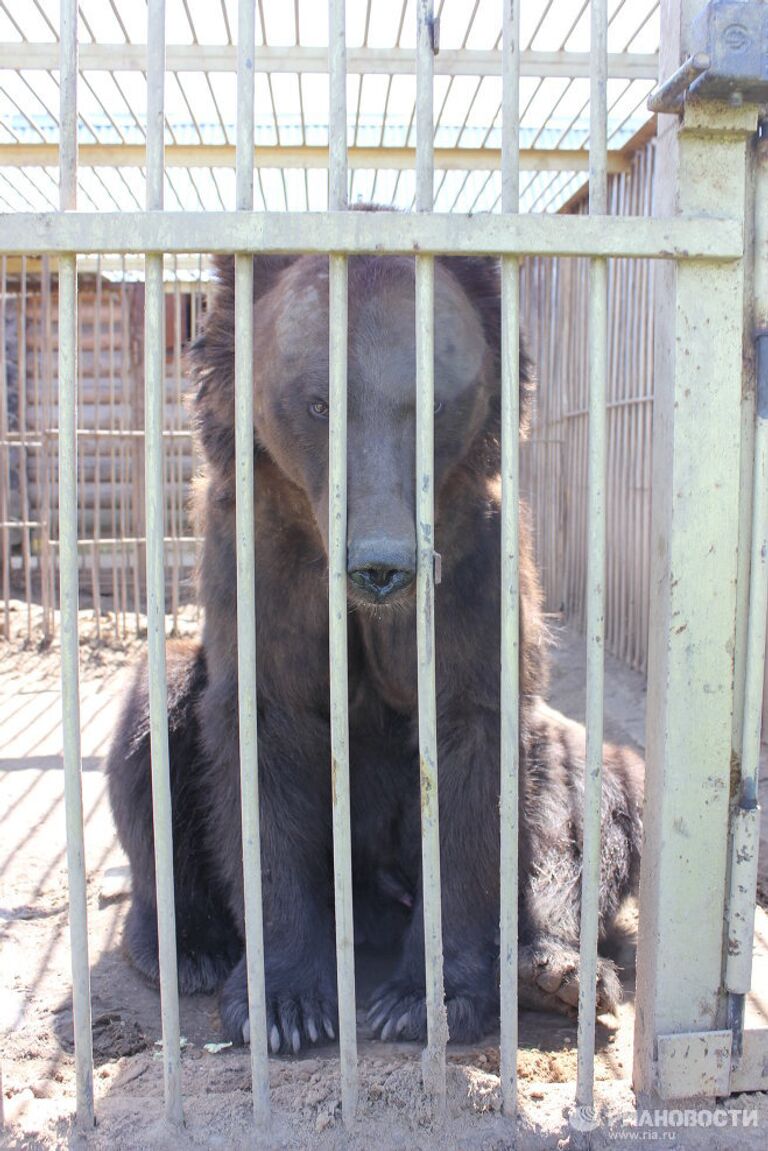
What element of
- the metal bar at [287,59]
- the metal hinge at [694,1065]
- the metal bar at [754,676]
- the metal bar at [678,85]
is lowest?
the metal hinge at [694,1065]

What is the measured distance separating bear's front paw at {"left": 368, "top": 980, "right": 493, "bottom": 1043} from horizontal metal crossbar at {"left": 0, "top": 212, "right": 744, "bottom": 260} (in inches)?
74.3

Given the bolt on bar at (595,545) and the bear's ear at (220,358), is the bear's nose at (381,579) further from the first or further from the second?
the bear's ear at (220,358)

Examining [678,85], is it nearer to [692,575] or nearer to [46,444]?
[692,575]

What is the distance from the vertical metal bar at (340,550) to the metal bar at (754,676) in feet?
2.44

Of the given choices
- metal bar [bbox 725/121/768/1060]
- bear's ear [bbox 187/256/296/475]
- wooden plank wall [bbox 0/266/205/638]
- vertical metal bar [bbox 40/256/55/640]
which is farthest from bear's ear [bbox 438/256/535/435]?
wooden plank wall [bbox 0/266/205/638]

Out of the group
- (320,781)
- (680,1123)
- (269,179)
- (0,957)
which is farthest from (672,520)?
(269,179)

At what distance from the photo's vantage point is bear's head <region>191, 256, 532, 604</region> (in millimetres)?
2152

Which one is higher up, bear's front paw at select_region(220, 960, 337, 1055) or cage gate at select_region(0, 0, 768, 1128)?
cage gate at select_region(0, 0, 768, 1128)

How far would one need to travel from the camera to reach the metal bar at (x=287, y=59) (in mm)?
5117

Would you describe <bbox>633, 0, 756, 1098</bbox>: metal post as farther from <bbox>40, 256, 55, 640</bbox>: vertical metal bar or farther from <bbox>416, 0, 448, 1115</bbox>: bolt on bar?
<bbox>40, 256, 55, 640</bbox>: vertical metal bar

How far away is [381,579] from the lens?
2.03 meters

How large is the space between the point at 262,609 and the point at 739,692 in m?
1.39

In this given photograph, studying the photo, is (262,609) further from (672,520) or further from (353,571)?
(672,520)

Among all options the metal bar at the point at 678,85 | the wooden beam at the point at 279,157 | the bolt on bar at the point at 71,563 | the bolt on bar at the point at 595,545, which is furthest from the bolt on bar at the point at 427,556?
the wooden beam at the point at 279,157
